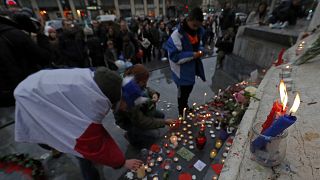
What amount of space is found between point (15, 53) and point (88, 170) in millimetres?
1891

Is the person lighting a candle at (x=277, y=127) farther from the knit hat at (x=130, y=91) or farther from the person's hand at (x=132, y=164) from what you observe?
the person's hand at (x=132, y=164)

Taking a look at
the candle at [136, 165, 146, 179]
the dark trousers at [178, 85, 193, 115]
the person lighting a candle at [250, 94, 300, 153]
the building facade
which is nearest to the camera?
the person lighting a candle at [250, 94, 300, 153]

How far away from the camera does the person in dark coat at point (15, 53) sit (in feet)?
8.27

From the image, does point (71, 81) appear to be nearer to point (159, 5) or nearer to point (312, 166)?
point (312, 166)

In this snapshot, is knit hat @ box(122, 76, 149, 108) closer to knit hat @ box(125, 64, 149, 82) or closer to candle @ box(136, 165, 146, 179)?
knit hat @ box(125, 64, 149, 82)

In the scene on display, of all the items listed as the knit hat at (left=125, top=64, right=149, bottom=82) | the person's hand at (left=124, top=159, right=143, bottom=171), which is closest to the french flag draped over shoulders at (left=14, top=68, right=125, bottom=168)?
the person's hand at (left=124, top=159, right=143, bottom=171)

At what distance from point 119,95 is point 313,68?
242 cm

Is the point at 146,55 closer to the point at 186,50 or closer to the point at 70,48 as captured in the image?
the point at 70,48

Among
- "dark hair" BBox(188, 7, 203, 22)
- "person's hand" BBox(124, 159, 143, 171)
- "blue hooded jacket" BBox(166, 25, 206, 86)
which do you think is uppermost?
"dark hair" BBox(188, 7, 203, 22)

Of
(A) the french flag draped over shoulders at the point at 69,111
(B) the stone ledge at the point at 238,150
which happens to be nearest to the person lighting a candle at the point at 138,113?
(A) the french flag draped over shoulders at the point at 69,111

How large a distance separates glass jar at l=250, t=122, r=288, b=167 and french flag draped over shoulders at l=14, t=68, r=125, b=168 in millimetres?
1123

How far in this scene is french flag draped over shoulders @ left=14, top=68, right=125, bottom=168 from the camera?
5.14 ft

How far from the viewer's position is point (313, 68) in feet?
7.90

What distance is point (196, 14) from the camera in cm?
293
